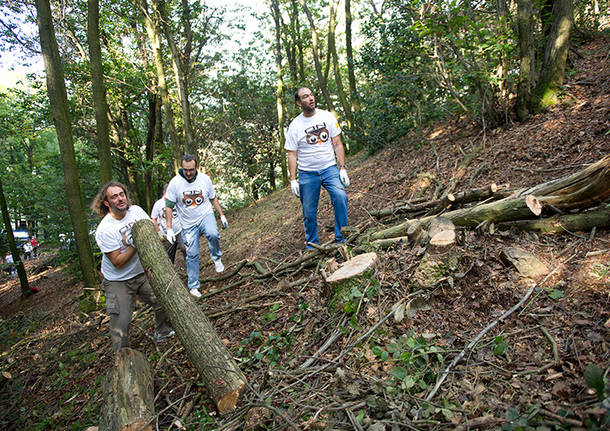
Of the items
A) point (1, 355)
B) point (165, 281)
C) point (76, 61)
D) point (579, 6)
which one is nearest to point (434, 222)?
point (165, 281)

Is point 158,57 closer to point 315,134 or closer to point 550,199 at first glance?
point 315,134

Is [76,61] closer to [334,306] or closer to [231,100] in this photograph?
[231,100]

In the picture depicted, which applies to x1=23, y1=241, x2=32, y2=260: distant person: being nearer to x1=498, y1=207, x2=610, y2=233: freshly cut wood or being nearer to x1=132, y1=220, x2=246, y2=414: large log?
x1=132, y1=220, x2=246, y2=414: large log

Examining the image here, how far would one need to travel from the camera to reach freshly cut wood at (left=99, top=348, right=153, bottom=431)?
2367mm

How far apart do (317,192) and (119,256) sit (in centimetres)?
240

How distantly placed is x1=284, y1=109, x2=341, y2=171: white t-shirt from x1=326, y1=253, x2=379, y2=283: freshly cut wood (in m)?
1.71

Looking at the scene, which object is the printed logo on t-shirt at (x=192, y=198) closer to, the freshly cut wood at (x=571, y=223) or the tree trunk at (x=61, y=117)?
the tree trunk at (x=61, y=117)

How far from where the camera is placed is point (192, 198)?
4719mm

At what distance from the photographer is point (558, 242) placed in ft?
9.27

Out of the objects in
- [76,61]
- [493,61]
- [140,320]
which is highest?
[76,61]

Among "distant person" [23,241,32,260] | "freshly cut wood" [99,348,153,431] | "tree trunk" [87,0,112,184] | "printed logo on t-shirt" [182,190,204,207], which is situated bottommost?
"distant person" [23,241,32,260]

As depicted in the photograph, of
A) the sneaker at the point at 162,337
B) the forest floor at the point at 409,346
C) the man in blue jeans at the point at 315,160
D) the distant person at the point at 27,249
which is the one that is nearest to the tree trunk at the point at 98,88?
the forest floor at the point at 409,346

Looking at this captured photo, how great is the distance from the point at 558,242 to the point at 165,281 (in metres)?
3.31

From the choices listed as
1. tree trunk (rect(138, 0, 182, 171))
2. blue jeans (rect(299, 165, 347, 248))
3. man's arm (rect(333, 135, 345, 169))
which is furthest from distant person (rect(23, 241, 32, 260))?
man's arm (rect(333, 135, 345, 169))
